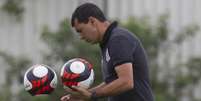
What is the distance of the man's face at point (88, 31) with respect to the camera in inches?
307

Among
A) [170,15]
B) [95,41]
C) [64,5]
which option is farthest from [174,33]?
[95,41]

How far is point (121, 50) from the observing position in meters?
7.71

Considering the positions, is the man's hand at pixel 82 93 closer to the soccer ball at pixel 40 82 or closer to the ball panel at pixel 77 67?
the ball panel at pixel 77 67

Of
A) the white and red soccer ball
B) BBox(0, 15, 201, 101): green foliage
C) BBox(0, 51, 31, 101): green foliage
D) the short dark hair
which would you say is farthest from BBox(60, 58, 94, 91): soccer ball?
BBox(0, 51, 31, 101): green foliage

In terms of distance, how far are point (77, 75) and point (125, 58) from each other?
58 centimetres

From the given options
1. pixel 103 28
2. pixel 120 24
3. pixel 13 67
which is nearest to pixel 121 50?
pixel 103 28

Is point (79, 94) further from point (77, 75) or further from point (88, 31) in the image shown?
point (88, 31)

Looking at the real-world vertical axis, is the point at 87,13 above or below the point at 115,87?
above

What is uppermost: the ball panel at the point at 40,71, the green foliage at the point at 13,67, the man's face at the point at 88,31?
the man's face at the point at 88,31

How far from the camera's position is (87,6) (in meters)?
7.86

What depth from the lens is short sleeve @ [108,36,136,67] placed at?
303 inches

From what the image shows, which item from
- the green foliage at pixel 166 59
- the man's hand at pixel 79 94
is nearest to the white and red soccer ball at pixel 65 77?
the man's hand at pixel 79 94

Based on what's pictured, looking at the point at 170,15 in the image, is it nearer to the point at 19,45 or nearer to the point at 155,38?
the point at 155,38

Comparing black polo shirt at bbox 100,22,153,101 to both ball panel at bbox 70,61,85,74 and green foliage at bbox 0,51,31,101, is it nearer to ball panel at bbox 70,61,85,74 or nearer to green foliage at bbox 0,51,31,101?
ball panel at bbox 70,61,85,74
